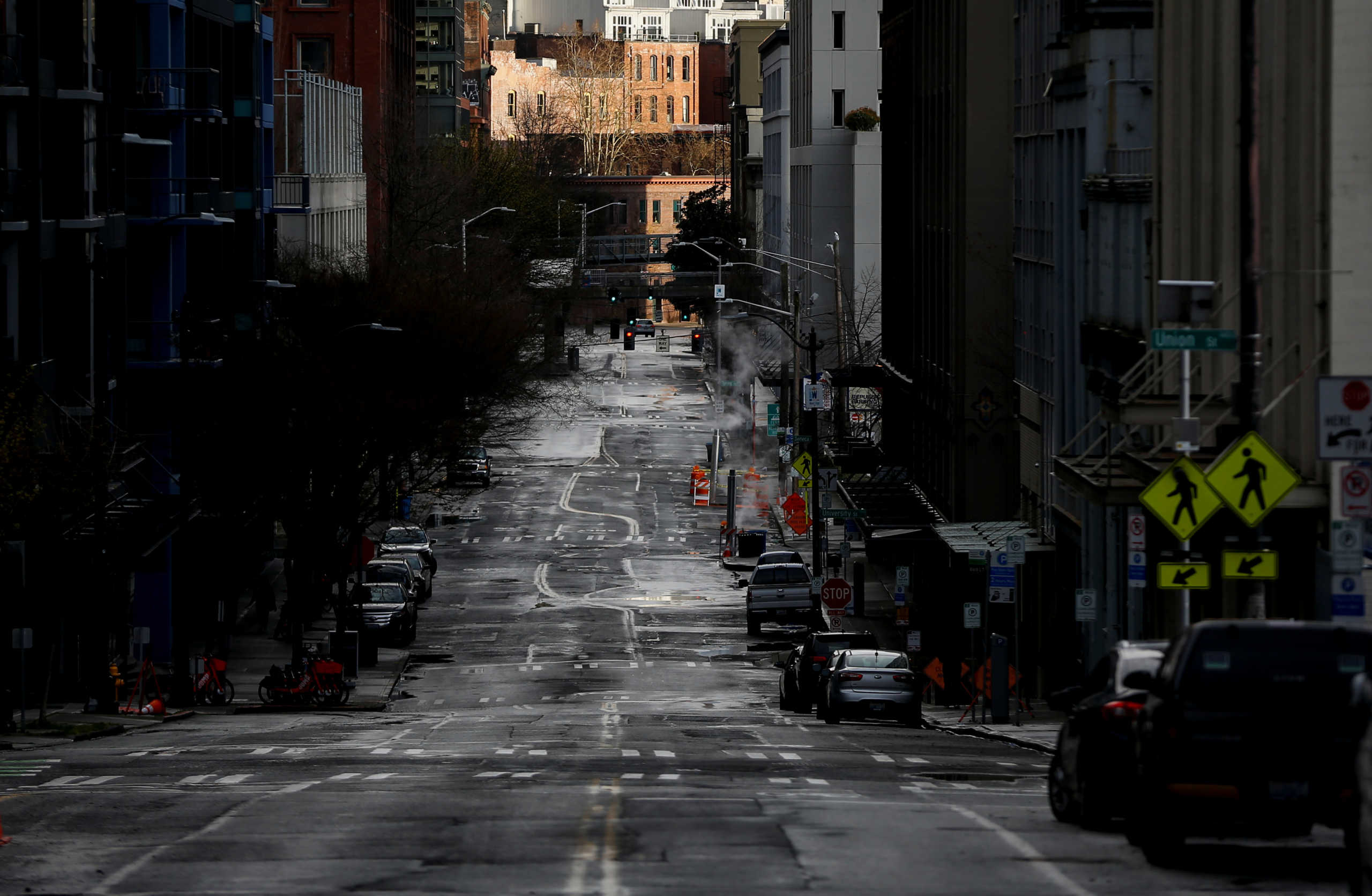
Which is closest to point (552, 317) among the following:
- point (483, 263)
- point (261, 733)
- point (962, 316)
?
point (483, 263)

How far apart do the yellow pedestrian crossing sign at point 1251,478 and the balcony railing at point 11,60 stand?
1124 inches

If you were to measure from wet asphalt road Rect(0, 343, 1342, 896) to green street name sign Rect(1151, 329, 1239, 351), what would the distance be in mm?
4356

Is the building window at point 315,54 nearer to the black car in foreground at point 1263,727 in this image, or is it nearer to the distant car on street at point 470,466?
the distant car on street at point 470,466

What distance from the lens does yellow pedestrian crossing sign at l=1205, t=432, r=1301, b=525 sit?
64.7ft

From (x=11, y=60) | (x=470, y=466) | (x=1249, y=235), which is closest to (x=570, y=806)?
(x=1249, y=235)

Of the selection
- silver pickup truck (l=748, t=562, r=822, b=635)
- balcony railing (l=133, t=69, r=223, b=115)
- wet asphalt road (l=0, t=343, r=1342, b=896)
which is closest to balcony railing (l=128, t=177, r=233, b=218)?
balcony railing (l=133, t=69, r=223, b=115)

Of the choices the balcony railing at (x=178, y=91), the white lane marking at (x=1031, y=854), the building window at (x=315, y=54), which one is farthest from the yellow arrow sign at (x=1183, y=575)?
the building window at (x=315, y=54)

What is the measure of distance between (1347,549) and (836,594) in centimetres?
3304

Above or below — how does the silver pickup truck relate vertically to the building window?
below

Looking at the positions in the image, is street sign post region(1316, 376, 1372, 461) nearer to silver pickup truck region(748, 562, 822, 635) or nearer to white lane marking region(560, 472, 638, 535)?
silver pickup truck region(748, 562, 822, 635)

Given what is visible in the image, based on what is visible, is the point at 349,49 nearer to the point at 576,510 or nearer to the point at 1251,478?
the point at 576,510

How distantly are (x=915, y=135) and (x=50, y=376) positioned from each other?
111 feet

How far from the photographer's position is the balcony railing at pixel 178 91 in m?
53.0

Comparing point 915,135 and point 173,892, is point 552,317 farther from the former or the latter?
point 173,892
